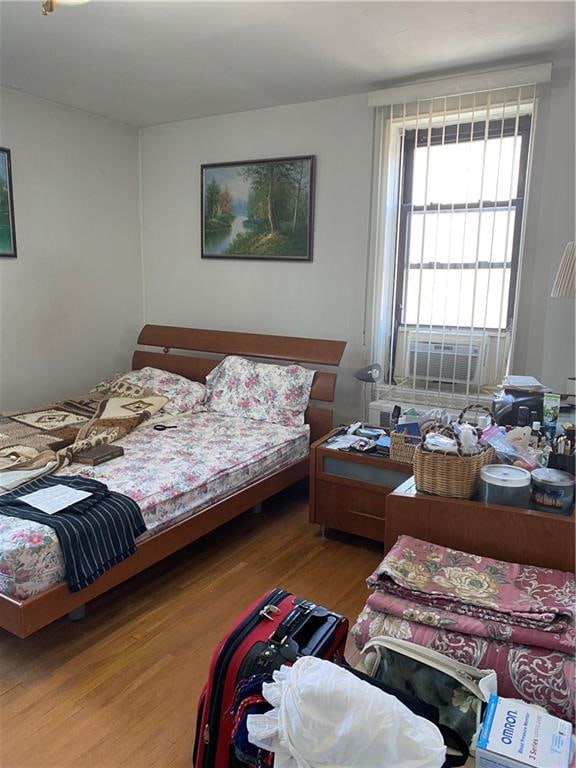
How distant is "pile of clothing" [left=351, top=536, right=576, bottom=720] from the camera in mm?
1319

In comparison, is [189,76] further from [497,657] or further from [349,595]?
[497,657]

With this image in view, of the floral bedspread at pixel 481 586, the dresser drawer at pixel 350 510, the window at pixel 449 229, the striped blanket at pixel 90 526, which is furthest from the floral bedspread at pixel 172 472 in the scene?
the floral bedspread at pixel 481 586

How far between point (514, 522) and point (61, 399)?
3.36m

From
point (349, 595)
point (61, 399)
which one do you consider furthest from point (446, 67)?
point (61, 399)

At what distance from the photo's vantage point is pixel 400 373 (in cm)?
346

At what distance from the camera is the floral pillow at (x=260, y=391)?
345 cm

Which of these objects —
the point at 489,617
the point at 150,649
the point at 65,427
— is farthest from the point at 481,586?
the point at 65,427

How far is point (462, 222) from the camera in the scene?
3.10m

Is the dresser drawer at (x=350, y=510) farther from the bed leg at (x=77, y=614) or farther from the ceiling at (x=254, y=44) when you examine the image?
the ceiling at (x=254, y=44)

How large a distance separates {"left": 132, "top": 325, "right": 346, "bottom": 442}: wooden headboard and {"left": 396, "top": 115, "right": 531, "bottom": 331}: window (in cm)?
65

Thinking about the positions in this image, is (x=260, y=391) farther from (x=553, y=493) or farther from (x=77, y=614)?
(x=553, y=493)

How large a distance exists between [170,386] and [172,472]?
4.28 feet

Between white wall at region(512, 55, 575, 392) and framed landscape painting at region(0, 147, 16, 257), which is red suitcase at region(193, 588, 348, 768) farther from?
framed landscape painting at region(0, 147, 16, 257)

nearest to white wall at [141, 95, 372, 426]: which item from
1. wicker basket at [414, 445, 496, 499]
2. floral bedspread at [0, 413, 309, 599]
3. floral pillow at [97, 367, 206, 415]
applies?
floral pillow at [97, 367, 206, 415]
